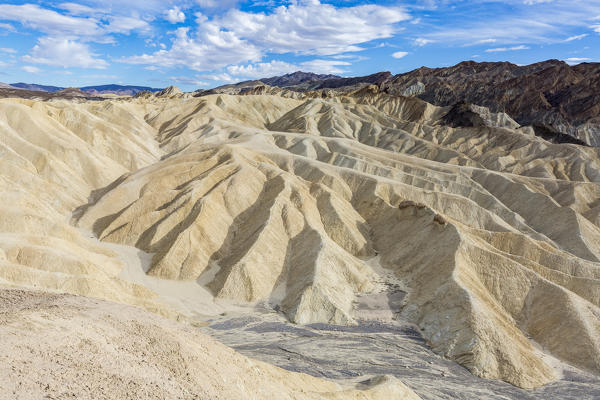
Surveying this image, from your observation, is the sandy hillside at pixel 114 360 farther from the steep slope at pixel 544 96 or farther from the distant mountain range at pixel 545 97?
the steep slope at pixel 544 96

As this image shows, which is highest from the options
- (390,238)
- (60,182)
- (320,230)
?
(60,182)

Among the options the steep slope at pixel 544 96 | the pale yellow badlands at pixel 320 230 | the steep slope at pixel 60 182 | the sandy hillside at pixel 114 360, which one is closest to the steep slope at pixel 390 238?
Answer: the pale yellow badlands at pixel 320 230

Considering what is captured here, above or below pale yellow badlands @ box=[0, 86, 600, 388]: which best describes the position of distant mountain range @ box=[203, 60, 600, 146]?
above

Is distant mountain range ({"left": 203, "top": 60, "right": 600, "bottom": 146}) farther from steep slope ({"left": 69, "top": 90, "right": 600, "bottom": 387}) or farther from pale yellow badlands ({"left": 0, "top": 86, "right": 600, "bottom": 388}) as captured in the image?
steep slope ({"left": 69, "top": 90, "right": 600, "bottom": 387})

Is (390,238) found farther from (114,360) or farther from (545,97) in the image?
(545,97)

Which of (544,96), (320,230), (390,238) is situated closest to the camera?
(320,230)

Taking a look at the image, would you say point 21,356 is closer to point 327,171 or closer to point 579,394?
point 579,394

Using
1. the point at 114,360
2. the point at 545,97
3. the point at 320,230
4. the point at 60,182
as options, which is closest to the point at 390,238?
the point at 320,230

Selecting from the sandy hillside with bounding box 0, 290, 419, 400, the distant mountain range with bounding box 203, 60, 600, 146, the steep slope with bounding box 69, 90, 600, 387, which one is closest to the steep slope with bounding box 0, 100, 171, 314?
the steep slope with bounding box 69, 90, 600, 387
